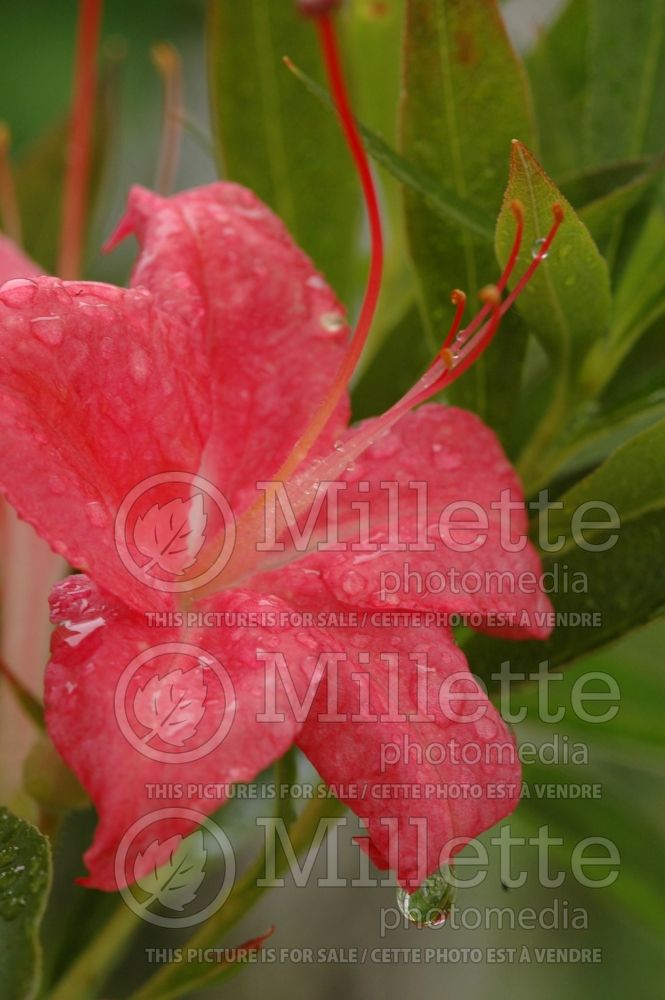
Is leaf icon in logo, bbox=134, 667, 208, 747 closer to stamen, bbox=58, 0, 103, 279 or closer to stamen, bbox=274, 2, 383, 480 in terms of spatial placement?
stamen, bbox=274, 2, 383, 480

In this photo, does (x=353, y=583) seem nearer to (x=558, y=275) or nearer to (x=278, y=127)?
(x=558, y=275)

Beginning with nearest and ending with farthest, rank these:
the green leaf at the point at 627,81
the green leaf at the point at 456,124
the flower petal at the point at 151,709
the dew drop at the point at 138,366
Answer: the flower petal at the point at 151,709 → the dew drop at the point at 138,366 → the green leaf at the point at 456,124 → the green leaf at the point at 627,81

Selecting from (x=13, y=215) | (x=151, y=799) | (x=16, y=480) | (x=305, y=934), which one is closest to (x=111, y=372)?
(x=16, y=480)

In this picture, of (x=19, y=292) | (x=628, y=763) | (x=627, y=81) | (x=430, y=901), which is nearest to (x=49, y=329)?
(x=19, y=292)

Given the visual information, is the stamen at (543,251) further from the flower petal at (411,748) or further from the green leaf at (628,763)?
the green leaf at (628,763)

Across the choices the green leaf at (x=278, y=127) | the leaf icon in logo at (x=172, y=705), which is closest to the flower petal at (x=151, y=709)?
the leaf icon in logo at (x=172, y=705)

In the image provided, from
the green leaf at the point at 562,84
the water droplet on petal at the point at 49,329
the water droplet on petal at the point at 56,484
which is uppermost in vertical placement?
the green leaf at the point at 562,84
